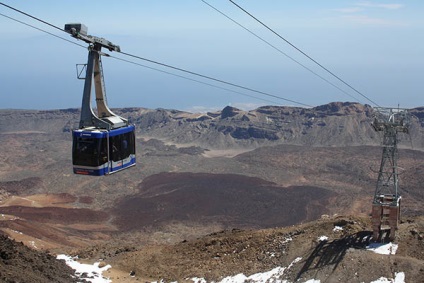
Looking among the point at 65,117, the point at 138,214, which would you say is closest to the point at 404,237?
the point at 138,214

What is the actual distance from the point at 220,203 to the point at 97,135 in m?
54.2

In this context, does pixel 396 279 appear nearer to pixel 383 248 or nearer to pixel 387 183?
pixel 383 248

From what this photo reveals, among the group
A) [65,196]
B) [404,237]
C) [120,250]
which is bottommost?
[65,196]

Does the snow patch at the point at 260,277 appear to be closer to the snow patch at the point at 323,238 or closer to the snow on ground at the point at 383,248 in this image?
the snow patch at the point at 323,238

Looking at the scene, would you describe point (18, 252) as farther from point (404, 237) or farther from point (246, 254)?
point (404, 237)

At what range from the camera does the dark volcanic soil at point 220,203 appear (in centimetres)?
6606

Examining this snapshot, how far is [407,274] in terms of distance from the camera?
80.2 feet

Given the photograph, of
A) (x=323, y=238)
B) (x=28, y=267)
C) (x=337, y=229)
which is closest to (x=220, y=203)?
(x=337, y=229)

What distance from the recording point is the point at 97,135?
2145cm

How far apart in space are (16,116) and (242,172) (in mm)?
92714

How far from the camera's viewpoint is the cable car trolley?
21.5 metres

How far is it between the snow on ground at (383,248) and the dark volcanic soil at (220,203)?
119ft

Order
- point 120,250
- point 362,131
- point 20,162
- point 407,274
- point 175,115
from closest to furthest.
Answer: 1. point 407,274
2. point 120,250
3. point 20,162
4. point 362,131
5. point 175,115

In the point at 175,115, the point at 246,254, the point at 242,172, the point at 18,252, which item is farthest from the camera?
the point at 175,115
